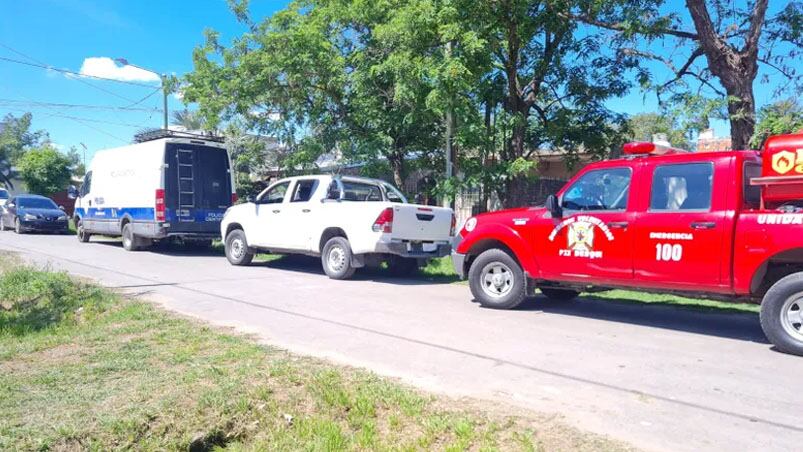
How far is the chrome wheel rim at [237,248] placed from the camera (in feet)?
44.7

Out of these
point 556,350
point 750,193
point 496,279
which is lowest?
point 556,350

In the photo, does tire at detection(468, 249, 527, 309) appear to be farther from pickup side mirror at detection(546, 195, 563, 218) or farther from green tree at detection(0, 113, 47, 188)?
green tree at detection(0, 113, 47, 188)

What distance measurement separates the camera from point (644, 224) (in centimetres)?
702

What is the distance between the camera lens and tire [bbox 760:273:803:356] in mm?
5973

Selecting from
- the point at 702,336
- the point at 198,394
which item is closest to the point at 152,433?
the point at 198,394

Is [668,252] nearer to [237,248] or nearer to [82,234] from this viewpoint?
[237,248]

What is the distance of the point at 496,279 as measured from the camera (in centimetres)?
858

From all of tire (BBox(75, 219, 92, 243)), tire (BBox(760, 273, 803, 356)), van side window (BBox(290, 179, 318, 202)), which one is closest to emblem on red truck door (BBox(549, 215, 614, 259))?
tire (BBox(760, 273, 803, 356))

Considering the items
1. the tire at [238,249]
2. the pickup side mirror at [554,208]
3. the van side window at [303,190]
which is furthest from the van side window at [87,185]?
the pickup side mirror at [554,208]

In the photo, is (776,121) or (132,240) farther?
(132,240)

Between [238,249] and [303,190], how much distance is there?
2.34 meters

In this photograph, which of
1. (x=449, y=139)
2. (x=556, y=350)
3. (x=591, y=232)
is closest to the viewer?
(x=556, y=350)

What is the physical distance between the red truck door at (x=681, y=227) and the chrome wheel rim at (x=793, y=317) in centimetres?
64

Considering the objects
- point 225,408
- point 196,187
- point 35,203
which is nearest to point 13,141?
point 35,203
